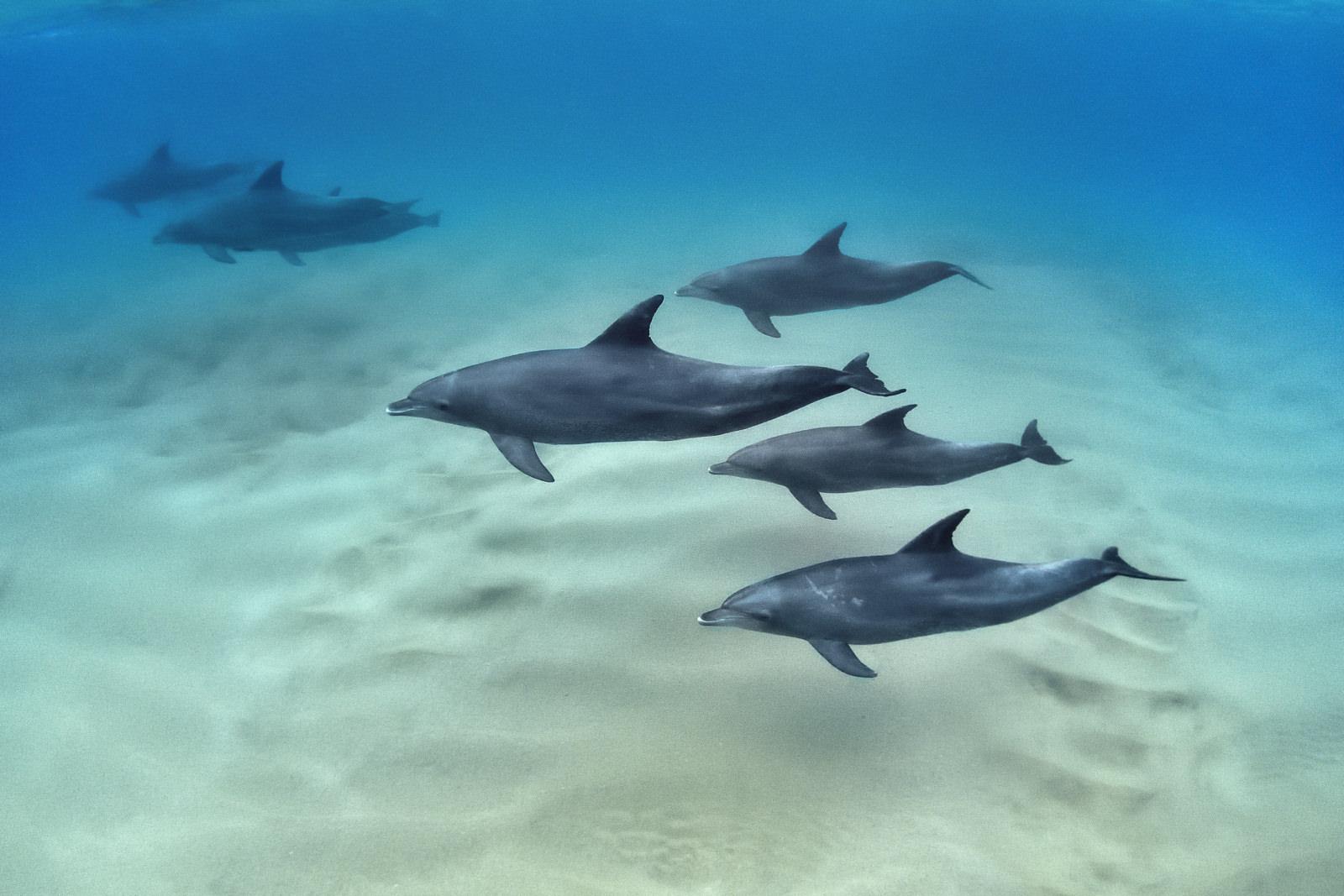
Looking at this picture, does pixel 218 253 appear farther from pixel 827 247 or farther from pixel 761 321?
pixel 827 247

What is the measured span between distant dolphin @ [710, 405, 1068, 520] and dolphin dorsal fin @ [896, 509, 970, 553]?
0.59 metres

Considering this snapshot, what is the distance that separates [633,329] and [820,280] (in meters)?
2.49

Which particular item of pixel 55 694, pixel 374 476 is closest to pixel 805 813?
pixel 55 694

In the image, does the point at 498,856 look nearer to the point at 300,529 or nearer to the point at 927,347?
the point at 300,529

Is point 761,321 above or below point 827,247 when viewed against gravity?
below

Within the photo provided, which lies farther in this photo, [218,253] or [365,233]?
[218,253]

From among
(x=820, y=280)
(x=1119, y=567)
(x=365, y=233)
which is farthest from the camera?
(x=365, y=233)

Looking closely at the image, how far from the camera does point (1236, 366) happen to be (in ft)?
32.6

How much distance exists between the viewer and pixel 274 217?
8.61m

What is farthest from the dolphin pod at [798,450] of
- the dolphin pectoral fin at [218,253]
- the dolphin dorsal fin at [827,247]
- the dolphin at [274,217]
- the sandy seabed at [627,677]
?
the dolphin pectoral fin at [218,253]

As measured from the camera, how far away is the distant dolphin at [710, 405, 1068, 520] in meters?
3.71

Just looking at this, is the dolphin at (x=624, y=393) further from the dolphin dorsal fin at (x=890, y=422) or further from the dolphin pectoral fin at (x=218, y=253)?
the dolphin pectoral fin at (x=218, y=253)

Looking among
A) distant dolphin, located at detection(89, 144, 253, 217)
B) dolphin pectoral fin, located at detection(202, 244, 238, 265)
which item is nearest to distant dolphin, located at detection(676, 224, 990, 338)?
dolphin pectoral fin, located at detection(202, 244, 238, 265)

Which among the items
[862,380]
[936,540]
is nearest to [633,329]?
[862,380]
